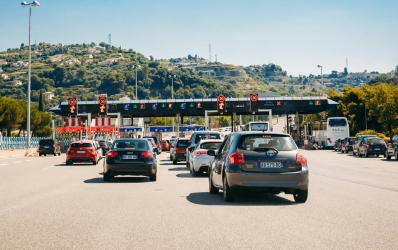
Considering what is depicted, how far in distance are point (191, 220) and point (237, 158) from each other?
3102mm

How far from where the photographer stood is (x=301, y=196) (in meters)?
13.6

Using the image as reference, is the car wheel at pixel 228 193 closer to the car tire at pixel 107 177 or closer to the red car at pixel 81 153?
the car tire at pixel 107 177

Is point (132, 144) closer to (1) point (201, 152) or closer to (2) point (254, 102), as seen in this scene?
(1) point (201, 152)

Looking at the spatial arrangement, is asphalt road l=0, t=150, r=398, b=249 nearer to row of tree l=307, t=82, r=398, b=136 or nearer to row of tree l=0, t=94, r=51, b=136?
row of tree l=307, t=82, r=398, b=136

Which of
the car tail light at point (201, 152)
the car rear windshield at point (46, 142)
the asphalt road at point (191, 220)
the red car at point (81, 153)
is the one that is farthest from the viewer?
the car rear windshield at point (46, 142)

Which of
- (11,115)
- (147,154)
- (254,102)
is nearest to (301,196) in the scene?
(147,154)

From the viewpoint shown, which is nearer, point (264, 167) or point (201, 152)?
point (264, 167)

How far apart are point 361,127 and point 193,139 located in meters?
68.6

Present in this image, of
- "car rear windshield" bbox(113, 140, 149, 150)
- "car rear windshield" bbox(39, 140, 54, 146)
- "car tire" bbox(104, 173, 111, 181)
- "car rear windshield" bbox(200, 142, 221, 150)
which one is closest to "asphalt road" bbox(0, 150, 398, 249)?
A: "car tire" bbox(104, 173, 111, 181)

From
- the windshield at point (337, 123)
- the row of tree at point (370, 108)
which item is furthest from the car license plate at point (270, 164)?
the row of tree at point (370, 108)

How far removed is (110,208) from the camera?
12531 mm

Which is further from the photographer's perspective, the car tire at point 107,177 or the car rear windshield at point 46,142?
the car rear windshield at point 46,142

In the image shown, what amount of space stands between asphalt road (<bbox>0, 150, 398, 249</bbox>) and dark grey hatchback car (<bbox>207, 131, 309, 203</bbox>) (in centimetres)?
39

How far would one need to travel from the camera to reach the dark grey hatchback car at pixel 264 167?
13.3 metres
